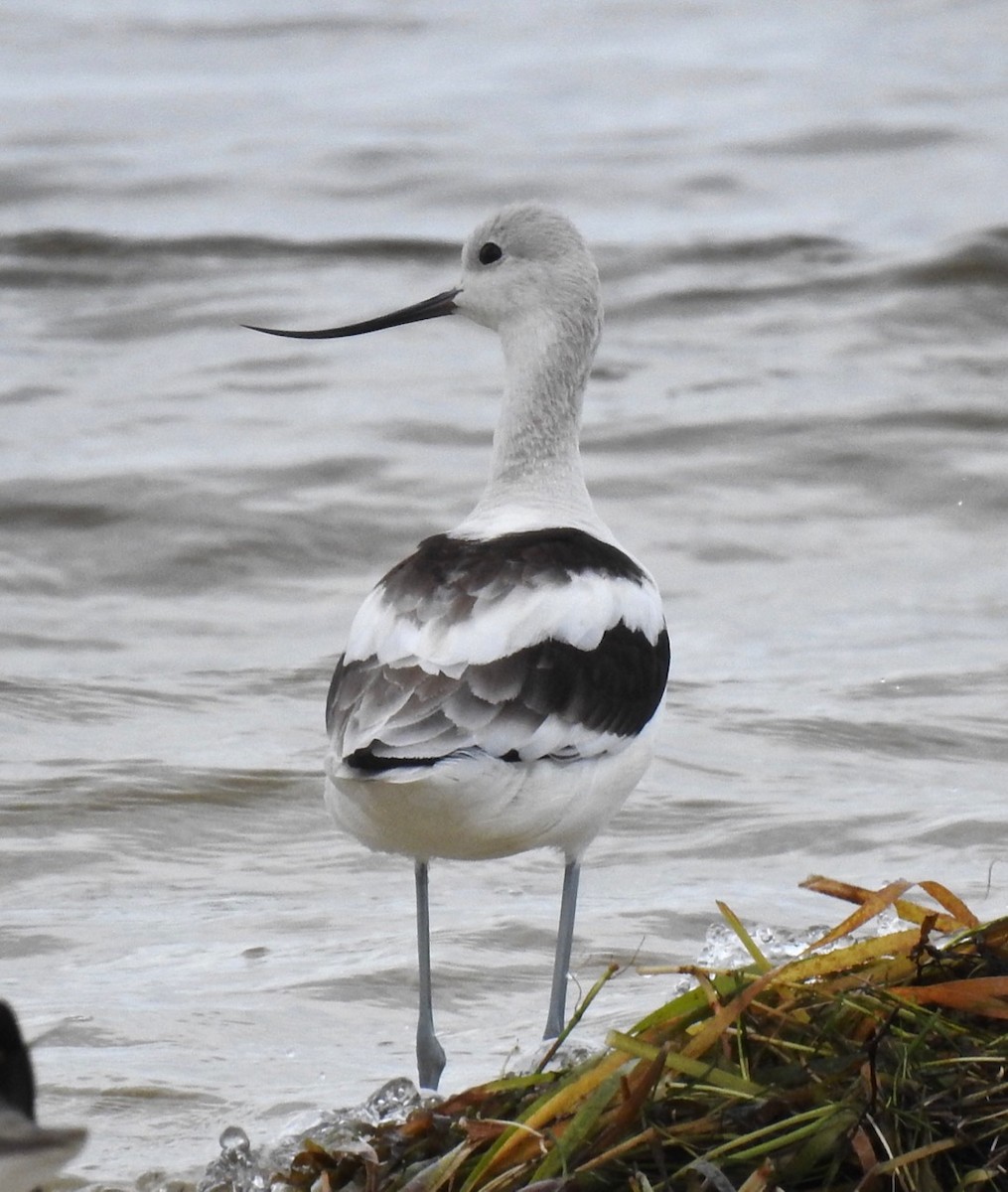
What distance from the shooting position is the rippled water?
516 centimetres

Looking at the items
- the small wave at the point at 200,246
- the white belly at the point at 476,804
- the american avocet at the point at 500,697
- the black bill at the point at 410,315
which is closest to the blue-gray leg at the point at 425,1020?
the american avocet at the point at 500,697

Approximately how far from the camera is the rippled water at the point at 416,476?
16.9ft

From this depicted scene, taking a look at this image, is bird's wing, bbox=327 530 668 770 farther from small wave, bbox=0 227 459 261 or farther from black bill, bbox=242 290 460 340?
small wave, bbox=0 227 459 261

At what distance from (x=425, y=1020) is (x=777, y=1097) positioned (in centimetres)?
120

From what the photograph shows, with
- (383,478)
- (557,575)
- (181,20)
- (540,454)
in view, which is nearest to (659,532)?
(383,478)

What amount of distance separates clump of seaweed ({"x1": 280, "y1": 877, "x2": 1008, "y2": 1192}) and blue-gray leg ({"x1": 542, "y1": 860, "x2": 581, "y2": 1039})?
0.78m

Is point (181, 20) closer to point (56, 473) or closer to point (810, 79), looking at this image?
point (810, 79)

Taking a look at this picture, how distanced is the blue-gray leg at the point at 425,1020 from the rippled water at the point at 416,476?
0.54ft

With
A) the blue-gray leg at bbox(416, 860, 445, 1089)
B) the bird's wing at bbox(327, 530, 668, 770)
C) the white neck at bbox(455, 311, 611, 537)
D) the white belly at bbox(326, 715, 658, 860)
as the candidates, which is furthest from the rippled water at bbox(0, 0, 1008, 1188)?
the white neck at bbox(455, 311, 611, 537)

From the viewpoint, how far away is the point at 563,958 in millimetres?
4434

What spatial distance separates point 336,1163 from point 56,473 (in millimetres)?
6436

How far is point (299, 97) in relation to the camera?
1725 centimetres

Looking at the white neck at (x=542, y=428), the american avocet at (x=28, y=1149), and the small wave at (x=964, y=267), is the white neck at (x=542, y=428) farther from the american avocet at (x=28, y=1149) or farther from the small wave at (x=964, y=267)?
the small wave at (x=964, y=267)

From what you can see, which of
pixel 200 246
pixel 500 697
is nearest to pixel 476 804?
pixel 500 697
